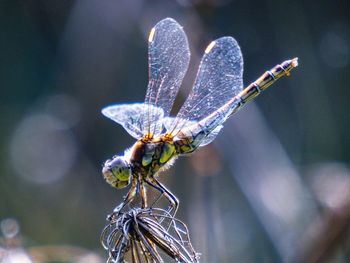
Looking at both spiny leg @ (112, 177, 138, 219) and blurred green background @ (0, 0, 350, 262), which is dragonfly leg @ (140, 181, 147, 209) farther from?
blurred green background @ (0, 0, 350, 262)

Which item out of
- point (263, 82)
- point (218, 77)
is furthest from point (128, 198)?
point (263, 82)

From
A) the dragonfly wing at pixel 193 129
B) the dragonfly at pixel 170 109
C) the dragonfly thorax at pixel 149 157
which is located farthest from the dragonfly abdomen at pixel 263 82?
the dragonfly thorax at pixel 149 157

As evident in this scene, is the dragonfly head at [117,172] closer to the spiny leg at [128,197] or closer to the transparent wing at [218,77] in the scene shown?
the spiny leg at [128,197]

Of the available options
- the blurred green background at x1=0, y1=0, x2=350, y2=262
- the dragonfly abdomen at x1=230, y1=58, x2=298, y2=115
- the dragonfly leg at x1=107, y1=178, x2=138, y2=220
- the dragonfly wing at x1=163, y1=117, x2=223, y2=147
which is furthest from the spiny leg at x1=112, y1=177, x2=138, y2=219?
the blurred green background at x1=0, y1=0, x2=350, y2=262

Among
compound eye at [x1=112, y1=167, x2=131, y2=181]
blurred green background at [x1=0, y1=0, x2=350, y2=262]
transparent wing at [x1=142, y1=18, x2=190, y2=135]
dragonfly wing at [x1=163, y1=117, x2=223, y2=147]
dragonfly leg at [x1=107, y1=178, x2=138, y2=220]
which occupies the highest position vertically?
transparent wing at [x1=142, y1=18, x2=190, y2=135]

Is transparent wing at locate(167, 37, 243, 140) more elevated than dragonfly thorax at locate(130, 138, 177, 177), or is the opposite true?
transparent wing at locate(167, 37, 243, 140)

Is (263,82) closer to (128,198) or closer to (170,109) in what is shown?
(170,109)

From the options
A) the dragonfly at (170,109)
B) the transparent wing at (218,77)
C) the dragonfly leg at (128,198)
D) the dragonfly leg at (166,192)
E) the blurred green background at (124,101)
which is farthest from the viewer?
the blurred green background at (124,101)

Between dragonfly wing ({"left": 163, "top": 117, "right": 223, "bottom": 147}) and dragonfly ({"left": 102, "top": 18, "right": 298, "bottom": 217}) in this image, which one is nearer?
dragonfly ({"left": 102, "top": 18, "right": 298, "bottom": 217})
